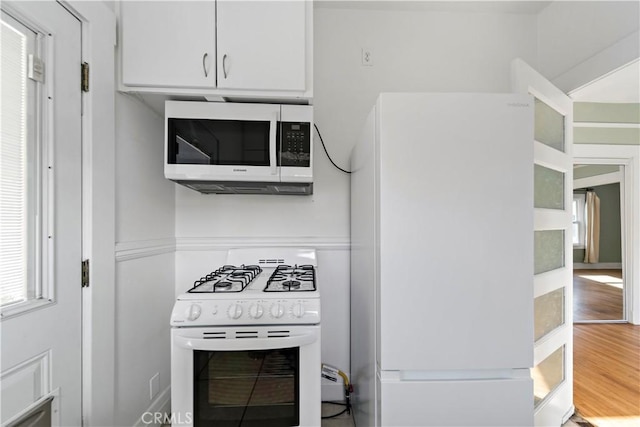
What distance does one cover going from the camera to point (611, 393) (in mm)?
1907

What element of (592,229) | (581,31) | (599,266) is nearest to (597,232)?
(592,229)

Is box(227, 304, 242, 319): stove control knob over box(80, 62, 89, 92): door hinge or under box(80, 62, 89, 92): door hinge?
under

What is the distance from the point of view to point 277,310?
1.11 meters

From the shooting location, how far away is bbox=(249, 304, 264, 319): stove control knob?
110 cm

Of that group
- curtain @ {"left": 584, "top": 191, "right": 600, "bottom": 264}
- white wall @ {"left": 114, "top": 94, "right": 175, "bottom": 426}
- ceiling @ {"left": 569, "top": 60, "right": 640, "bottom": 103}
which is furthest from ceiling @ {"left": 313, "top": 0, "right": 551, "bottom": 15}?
curtain @ {"left": 584, "top": 191, "right": 600, "bottom": 264}

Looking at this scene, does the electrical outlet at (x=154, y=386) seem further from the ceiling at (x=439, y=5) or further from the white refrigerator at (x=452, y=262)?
the ceiling at (x=439, y=5)

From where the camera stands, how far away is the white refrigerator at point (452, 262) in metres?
1.02

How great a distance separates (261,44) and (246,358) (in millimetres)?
1425

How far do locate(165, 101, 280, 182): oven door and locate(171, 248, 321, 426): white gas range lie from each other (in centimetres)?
60

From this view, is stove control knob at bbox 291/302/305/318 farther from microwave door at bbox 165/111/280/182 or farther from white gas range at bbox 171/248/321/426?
microwave door at bbox 165/111/280/182

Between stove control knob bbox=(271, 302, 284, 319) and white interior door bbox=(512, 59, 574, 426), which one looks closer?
stove control knob bbox=(271, 302, 284, 319)

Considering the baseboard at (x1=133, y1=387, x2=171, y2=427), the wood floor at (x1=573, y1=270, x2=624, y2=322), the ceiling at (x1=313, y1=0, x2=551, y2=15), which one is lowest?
the wood floor at (x1=573, y1=270, x2=624, y2=322)

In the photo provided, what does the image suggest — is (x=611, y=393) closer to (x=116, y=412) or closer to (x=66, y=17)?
(x=116, y=412)

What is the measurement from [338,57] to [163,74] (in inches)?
44.9
